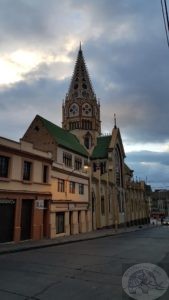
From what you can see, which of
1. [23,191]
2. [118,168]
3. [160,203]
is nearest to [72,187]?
[23,191]

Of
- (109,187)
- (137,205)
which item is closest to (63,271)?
(109,187)

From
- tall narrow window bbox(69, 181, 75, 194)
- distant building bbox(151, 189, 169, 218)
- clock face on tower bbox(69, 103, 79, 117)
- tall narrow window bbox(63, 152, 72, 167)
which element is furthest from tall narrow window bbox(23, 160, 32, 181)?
distant building bbox(151, 189, 169, 218)

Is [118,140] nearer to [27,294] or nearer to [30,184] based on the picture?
[30,184]

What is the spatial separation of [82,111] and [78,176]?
132ft

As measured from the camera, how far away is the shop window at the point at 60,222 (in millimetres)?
33144

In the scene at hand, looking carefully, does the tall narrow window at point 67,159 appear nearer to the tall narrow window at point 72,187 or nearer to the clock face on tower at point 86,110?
the tall narrow window at point 72,187

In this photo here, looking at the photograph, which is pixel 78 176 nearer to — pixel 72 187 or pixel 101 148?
pixel 72 187

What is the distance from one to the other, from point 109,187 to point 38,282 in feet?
157

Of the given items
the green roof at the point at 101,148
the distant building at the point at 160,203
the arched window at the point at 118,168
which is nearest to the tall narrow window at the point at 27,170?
the green roof at the point at 101,148

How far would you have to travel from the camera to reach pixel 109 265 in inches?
531

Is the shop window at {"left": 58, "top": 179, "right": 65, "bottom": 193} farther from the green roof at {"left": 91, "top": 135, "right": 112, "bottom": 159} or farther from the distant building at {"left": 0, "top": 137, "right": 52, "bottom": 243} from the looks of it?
the green roof at {"left": 91, "top": 135, "right": 112, "bottom": 159}

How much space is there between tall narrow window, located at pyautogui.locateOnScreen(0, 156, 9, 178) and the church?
0.62 ft

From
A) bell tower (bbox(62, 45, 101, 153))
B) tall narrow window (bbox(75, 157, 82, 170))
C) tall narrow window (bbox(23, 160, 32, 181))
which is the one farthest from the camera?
bell tower (bbox(62, 45, 101, 153))

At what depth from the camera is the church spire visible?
8275 cm
